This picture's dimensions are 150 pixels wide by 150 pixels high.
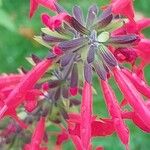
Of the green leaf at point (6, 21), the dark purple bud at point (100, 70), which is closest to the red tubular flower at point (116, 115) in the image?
the dark purple bud at point (100, 70)

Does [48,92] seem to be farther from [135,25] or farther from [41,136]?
[135,25]

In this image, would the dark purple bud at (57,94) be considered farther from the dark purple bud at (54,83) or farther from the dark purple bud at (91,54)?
the dark purple bud at (91,54)

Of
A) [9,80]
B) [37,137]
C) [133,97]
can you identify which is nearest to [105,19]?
[133,97]

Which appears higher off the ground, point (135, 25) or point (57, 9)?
point (57, 9)

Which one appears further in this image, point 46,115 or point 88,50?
point 46,115

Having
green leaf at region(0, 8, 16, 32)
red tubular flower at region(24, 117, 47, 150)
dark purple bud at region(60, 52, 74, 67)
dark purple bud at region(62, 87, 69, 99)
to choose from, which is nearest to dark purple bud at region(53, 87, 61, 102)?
dark purple bud at region(62, 87, 69, 99)

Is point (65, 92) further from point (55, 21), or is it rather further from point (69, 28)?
point (55, 21)

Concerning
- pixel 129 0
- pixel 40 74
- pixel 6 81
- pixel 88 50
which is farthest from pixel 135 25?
pixel 6 81
